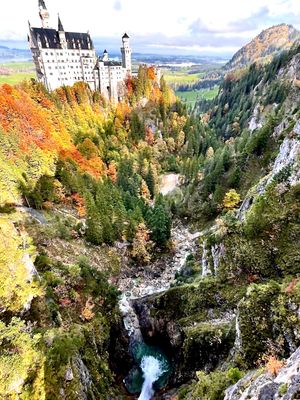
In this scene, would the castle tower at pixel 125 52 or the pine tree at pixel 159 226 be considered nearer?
the pine tree at pixel 159 226

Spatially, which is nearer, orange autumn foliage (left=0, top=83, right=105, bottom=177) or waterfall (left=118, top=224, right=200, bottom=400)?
waterfall (left=118, top=224, right=200, bottom=400)

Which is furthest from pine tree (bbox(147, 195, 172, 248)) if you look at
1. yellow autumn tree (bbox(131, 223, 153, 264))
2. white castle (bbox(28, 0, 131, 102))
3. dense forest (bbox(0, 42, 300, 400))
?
white castle (bbox(28, 0, 131, 102))

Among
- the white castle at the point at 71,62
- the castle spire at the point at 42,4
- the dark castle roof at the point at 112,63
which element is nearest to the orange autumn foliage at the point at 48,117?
the white castle at the point at 71,62

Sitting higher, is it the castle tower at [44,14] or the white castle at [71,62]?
the castle tower at [44,14]

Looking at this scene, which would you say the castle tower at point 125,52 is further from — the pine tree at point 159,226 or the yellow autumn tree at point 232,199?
the yellow autumn tree at point 232,199

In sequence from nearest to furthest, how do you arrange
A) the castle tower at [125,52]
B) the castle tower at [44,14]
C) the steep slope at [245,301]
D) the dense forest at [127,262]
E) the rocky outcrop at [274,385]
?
the rocky outcrop at [274,385] < the steep slope at [245,301] < the dense forest at [127,262] < the castle tower at [44,14] < the castle tower at [125,52]

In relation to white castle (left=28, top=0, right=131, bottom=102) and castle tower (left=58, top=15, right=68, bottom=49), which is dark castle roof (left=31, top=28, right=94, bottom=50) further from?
castle tower (left=58, top=15, right=68, bottom=49)

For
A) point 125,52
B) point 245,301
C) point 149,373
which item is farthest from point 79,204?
point 125,52

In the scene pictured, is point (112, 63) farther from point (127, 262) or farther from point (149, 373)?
point (149, 373)
